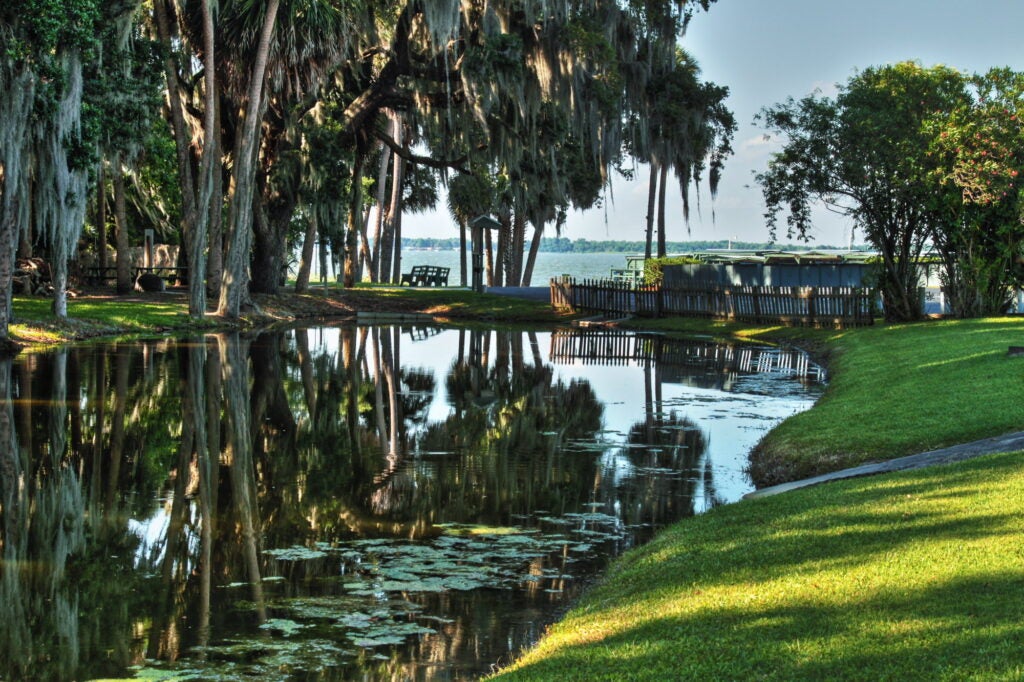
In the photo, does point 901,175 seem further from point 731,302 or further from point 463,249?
point 463,249

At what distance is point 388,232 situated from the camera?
194 feet

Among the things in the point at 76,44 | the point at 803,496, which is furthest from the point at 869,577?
the point at 76,44

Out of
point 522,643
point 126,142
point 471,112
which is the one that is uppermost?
point 471,112

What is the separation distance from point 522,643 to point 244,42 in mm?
26080

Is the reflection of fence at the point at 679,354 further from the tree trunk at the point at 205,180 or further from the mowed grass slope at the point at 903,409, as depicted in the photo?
the tree trunk at the point at 205,180

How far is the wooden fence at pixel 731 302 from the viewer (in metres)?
33.6

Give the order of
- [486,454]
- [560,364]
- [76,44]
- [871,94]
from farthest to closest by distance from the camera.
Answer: [871,94], [560,364], [76,44], [486,454]

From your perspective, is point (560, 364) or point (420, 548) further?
point (560, 364)

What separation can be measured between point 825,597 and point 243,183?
2670 cm

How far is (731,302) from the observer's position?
1446 inches

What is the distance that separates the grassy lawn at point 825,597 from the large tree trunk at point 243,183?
23634 mm

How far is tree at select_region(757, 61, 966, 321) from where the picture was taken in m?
30.9

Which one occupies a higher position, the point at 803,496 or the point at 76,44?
the point at 76,44

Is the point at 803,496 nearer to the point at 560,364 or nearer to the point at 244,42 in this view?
the point at 560,364
